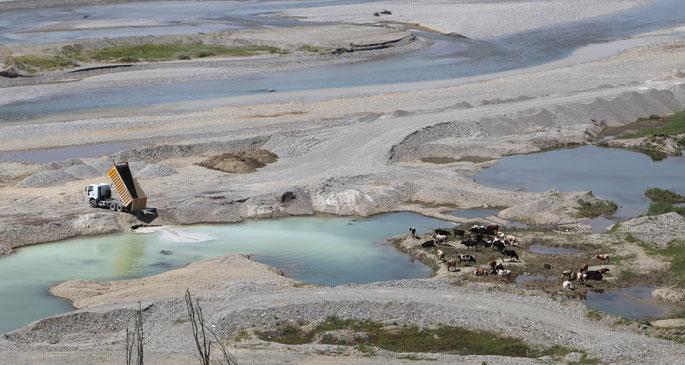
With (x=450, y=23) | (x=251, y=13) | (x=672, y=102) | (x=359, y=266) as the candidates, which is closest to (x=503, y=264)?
(x=359, y=266)

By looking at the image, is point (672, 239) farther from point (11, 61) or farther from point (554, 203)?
point (11, 61)

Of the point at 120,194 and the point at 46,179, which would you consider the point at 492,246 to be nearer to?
the point at 120,194

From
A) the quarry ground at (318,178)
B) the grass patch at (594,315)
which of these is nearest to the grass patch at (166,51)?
the quarry ground at (318,178)

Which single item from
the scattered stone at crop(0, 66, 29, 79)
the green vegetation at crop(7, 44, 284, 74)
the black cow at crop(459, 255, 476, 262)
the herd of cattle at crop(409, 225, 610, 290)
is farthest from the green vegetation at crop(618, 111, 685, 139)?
the scattered stone at crop(0, 66, 29, 79)

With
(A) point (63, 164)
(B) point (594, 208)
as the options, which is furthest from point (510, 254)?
(A) point (63, 164)

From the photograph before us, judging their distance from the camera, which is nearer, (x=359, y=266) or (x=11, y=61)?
(x=359, y=266)

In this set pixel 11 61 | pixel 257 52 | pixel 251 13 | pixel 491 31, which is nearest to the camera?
pixel 11 61

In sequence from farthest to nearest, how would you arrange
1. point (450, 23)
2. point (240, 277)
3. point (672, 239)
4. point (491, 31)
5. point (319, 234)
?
point (450, 23)
point (491, 31)
point (319, 234)
point (672, 239)
point (240, 277)
